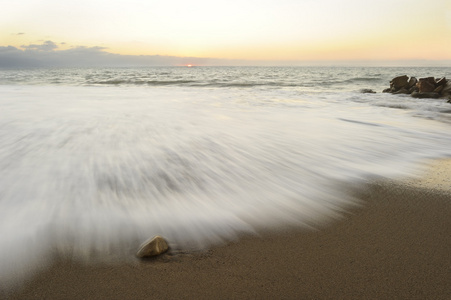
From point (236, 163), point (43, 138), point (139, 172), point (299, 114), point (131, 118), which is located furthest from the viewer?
point (299, 114)

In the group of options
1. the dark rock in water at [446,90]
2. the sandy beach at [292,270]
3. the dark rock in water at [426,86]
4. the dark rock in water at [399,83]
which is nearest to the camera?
the sandy beach at [292,270]

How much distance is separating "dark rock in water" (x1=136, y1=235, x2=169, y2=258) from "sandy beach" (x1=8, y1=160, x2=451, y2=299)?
0.16 ft

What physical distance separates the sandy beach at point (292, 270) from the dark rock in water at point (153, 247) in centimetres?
5

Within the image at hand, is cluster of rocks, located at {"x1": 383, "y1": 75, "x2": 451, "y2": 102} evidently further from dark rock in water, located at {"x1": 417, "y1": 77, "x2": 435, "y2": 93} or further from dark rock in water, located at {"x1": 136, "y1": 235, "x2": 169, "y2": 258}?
dark rock in water, located at {"x1": 136, "y1": 235, "x2": 169, "y2": 258}

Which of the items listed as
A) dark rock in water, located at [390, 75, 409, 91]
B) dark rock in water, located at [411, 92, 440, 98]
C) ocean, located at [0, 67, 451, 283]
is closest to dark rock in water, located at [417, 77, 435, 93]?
dark rock in water, located at [411, 92, 440, 98]

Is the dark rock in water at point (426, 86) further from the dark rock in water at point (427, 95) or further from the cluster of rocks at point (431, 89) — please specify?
the dark rock in water at point (427, 95)

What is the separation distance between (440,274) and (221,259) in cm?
106

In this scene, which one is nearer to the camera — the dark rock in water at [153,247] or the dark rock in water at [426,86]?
the dark rock in water at [153,247]

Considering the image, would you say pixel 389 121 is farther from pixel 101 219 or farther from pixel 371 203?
pixel 101 219

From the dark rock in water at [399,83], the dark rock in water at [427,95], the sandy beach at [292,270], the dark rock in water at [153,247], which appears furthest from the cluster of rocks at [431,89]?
the dark rock in water at [153,247]

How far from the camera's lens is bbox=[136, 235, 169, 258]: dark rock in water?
1.53m

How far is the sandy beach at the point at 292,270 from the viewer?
4.25ft

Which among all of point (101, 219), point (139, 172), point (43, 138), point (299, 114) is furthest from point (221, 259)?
point (299, 114)

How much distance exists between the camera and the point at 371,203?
7.20 feet
